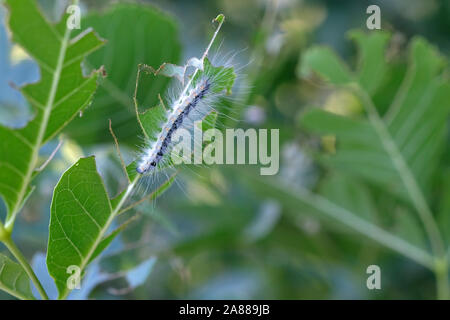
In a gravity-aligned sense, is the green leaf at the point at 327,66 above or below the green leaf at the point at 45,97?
above

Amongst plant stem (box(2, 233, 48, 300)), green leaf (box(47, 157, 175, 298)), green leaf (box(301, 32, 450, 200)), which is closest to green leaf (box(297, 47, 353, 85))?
green leaf (box(301, 32, 450, 200))

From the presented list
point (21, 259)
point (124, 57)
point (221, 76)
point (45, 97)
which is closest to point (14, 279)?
point (21, 259)

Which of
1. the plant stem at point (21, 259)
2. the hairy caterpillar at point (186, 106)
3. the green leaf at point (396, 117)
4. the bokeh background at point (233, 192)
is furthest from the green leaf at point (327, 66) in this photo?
→ the plant stem at point (21, 259)

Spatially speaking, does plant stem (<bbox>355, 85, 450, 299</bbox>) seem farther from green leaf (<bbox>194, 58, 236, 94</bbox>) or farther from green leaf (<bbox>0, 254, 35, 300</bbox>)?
green leaf (<bbox>0, 254, 35, 300</bbox>)

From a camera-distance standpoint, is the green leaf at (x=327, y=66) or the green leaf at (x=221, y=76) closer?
the green leaf at (x=221, y=76)

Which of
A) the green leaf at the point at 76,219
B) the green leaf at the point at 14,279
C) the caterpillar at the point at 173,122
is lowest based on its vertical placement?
the green leaf at the point at 14,279

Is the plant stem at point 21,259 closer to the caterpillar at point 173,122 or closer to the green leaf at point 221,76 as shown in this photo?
the caterpillar at point 173,122
